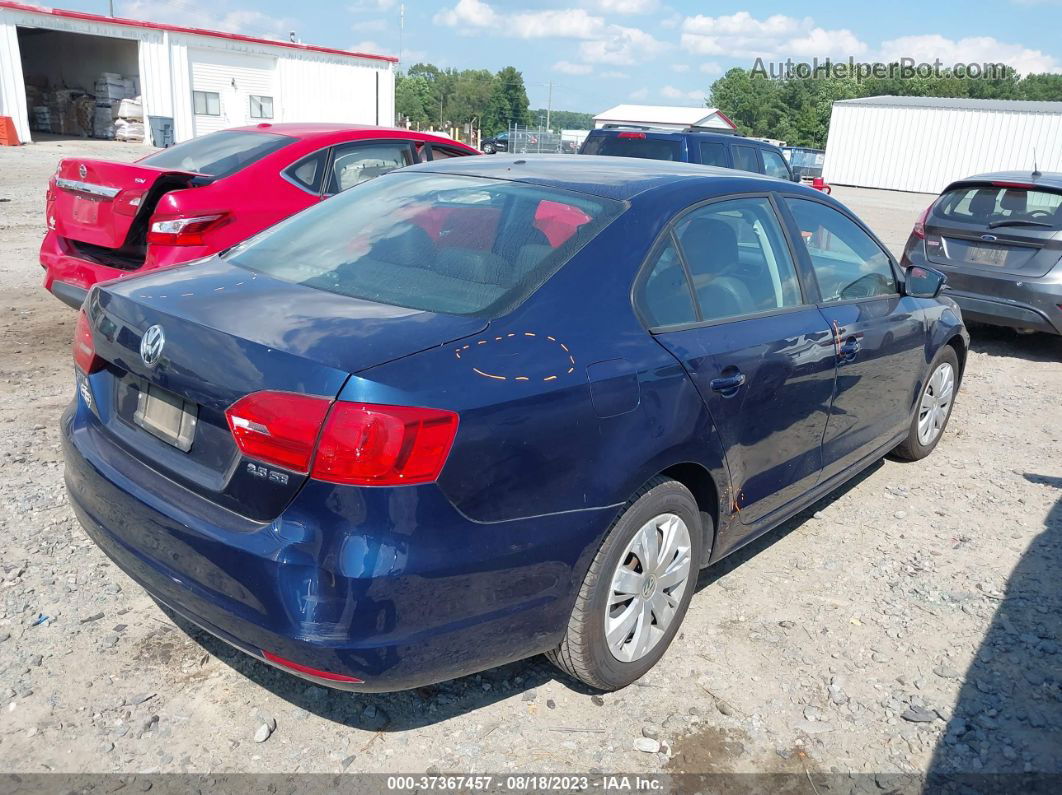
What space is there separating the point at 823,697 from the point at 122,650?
2.43 meters

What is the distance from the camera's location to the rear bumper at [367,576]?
216 cm

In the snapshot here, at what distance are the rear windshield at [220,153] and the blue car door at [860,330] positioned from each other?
13.0 ft

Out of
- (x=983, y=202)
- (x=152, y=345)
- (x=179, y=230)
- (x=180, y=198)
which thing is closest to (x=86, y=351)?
(x=152, y=345)

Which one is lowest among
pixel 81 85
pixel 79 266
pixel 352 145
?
pixel 79 266

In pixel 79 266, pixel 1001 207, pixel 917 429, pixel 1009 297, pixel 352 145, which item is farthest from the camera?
pixel 1001 207

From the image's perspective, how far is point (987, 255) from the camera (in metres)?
7.61

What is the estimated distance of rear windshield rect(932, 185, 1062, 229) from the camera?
7422 millimetres

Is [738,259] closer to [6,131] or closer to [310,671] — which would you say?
[310,671]

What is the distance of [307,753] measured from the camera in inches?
103

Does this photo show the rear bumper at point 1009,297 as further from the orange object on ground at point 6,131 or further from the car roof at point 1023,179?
the orange object on ground at point 6,131

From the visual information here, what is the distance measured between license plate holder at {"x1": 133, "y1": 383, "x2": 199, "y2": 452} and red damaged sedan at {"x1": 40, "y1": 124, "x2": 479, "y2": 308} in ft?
10.1

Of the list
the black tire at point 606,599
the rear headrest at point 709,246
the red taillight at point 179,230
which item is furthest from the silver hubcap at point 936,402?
the red taillight at point 179,230

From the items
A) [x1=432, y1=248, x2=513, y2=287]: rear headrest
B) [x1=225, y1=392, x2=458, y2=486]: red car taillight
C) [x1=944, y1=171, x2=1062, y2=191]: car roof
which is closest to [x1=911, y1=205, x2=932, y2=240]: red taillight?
[x1=944, y1=171, x2=1062, y2=191]: car roof

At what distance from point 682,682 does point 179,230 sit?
163 inches
